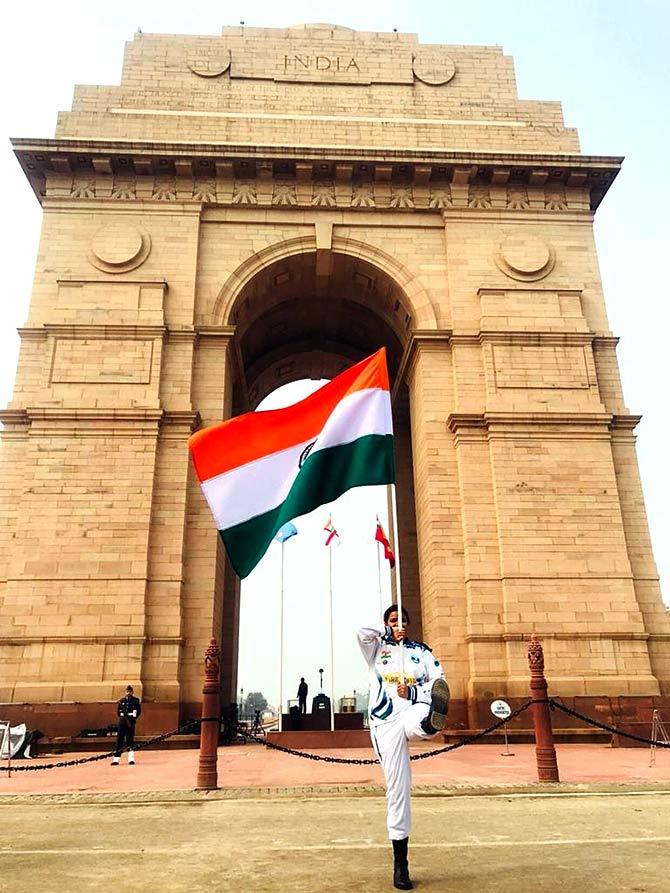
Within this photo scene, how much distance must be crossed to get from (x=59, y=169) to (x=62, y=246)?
2491mm

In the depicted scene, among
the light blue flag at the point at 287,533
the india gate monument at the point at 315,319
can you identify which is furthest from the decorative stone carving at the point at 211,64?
the light blue flag at the point at 287,533

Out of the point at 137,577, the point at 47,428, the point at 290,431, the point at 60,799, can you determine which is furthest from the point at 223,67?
the point at 60,799

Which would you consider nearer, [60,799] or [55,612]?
[60,799]

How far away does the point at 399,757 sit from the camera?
15.5 feet

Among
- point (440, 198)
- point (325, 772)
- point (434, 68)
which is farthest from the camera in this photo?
point (434, 68)

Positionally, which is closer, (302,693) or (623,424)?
(623,424)

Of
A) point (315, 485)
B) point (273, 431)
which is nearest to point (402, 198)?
point (273, 431)

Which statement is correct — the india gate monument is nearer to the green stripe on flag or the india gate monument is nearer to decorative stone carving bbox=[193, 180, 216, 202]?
decorative stone carving bbox=[193, 180, 216, 202]

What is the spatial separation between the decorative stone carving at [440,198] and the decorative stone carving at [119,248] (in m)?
8.54

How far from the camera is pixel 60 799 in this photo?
821 cm

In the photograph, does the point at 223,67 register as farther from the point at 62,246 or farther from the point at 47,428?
the point at 47,428

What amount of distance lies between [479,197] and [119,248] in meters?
10.8

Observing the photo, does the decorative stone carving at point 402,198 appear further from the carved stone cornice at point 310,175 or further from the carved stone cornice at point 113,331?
the carved stone cornice at point 113,331

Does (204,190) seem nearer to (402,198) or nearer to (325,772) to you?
(402,198)
